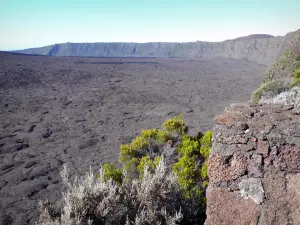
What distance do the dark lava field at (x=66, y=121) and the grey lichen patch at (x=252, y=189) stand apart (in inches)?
185

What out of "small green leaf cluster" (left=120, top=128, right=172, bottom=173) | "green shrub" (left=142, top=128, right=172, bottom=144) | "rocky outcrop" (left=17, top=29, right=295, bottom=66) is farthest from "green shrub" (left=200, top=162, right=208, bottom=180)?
"rocky outcrop" (left=17, top=29, right=295, bottom=66)

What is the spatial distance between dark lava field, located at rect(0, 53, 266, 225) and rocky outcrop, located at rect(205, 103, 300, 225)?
4525 mm

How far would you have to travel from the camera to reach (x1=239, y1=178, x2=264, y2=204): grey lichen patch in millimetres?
2516

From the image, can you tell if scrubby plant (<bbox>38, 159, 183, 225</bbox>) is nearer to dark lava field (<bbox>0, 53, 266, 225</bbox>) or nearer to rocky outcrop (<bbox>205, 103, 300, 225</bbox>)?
rocky outcrop (<bbox>205, 103, 300, 225</bbox>)

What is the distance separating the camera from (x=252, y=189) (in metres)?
2.54

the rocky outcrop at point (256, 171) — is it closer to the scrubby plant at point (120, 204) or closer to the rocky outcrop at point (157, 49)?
the scrubby plant at point (120, 204)

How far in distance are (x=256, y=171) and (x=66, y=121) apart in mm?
12396

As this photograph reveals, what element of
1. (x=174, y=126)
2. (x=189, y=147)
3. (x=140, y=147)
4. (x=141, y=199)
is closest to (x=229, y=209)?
(x=141, y=199)

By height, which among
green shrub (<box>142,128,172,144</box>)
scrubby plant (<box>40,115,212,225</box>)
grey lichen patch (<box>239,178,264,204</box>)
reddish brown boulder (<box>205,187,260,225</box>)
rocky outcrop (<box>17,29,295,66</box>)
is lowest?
scrubby plant (<box>40,115,212,225</box>)

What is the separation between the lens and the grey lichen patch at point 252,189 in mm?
2516

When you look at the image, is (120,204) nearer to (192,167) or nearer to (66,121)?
(192,167)

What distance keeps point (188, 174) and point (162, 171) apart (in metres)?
0.91

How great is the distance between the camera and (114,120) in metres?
14.5

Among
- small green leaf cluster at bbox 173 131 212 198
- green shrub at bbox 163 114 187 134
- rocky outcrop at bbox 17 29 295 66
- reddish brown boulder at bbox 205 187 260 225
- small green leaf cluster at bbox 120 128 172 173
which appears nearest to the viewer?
reddish brown boulder at bbox 205 187 260 225
